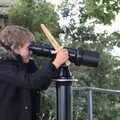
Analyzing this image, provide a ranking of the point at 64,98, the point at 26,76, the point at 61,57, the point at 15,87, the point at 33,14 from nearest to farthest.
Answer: the point at 64,98 < the point at 61,57 < the point at 26,76 < the point at 15,87 < the point at 33,14

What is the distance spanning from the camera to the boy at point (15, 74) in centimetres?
347

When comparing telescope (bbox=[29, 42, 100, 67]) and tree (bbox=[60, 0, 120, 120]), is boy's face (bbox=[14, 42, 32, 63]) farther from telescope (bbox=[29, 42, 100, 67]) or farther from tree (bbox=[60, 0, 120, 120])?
tree (bbox=[60, 0, 120, 120])

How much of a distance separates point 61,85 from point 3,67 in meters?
0.53

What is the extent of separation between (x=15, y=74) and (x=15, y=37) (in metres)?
0.28

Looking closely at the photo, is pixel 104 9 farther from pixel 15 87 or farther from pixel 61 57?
pixel 61 57

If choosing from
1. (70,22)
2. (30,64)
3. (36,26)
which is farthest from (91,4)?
(70,22)

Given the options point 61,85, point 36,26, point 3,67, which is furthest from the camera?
point 36,26

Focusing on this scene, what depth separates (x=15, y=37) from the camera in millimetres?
3584

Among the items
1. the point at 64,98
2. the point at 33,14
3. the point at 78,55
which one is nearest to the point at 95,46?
the point at 33,14

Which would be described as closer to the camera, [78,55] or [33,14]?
[78,55]

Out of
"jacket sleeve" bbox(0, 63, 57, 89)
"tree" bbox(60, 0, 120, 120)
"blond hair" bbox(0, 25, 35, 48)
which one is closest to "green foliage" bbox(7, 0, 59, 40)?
"tree" bbox(60, 0, 120, 120)

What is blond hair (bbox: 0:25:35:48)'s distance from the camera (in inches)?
140

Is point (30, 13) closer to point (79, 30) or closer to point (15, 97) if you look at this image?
point (79, 30)

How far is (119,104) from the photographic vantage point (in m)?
7.73
